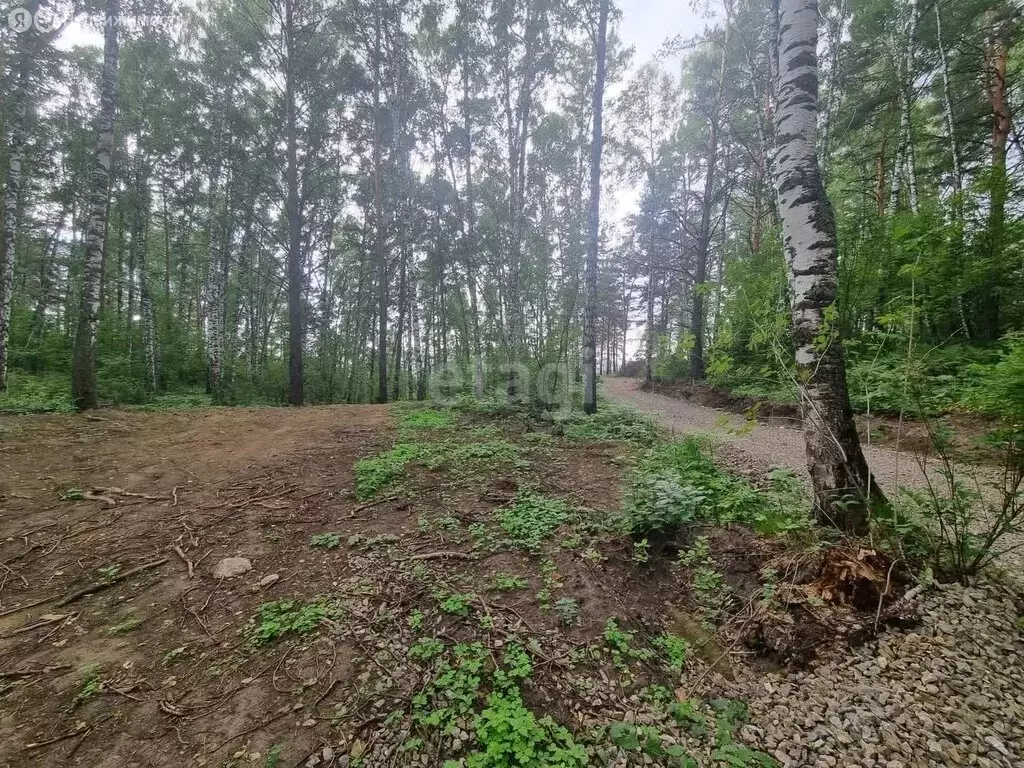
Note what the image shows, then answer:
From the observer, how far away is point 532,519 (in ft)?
12.1

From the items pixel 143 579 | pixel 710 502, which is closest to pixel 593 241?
pixel 710 502

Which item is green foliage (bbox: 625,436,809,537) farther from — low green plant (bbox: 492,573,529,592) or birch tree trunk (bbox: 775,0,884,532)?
low green plant (bbox: 492,573,529,592)

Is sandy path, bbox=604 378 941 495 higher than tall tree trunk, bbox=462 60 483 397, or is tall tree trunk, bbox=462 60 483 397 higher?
tall tree trunk, bbox=462 60 483 397

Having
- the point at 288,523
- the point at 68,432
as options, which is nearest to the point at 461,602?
the point at 288,523

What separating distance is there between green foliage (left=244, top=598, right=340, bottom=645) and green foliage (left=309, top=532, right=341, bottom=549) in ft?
2.11

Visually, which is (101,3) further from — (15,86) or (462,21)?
(462,21)

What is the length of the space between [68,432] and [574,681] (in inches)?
304

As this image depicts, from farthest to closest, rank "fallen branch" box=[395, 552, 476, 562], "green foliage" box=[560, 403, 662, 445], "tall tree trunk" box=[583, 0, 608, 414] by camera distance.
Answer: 1. "tall tree trunk" box=[583, 0, 608, 414]
2. "green foliage" box=[560, 403, 662, 445]
3. "fallen branch" box=[395, 552, 476, 562]

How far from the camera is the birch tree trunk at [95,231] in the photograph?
7.14 meters

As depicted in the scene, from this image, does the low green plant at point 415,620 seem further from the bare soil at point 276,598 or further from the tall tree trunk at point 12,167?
the tall tree trunk at point 12,167

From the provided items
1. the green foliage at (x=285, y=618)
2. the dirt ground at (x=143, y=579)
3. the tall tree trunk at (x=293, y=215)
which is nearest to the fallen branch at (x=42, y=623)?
the dirt ground at (x=143, y=579)

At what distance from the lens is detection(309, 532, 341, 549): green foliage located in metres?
3.25

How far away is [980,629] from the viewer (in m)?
2.14

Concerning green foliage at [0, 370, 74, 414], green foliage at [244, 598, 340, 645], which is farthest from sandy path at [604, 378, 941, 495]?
green foliage at [0, 370, 74, 414]
